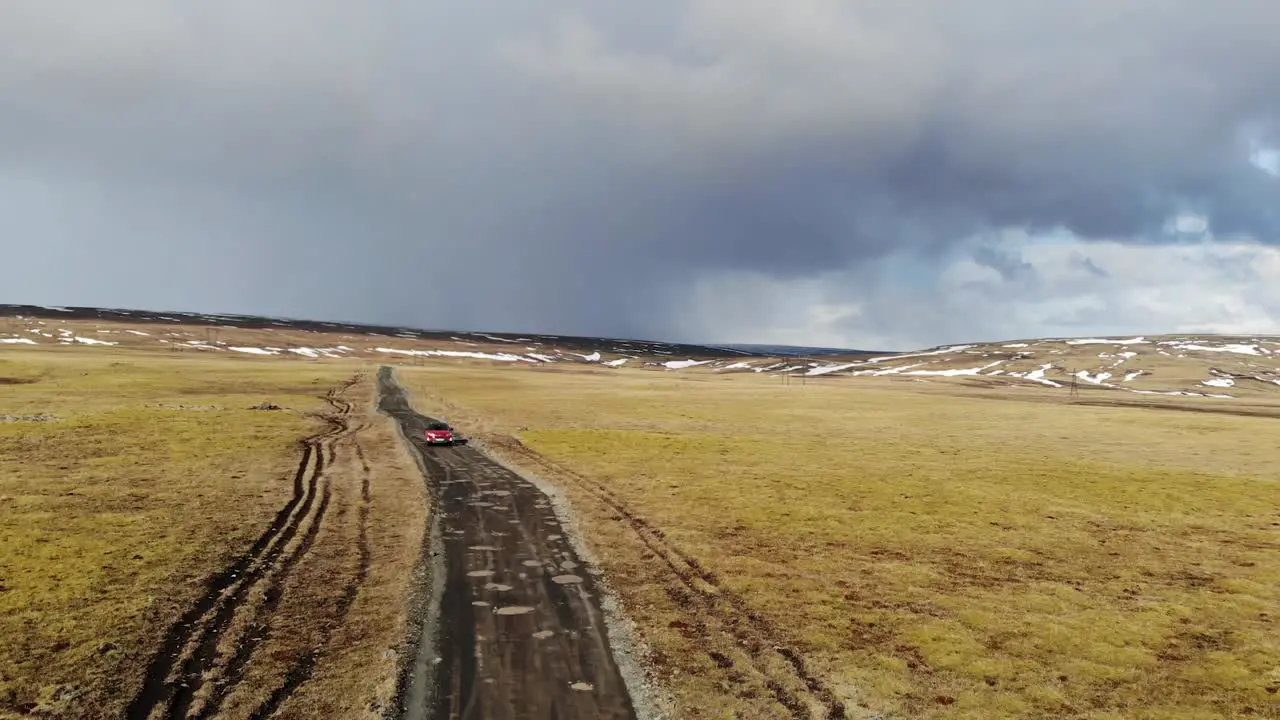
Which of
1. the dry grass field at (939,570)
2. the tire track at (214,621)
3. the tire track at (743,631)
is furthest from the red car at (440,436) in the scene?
the tire track at (743,631)

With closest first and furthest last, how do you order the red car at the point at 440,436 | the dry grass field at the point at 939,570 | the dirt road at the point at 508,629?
the dirt road at the point at 508,629 → the dry grass field at the point at 939,570 → the red car at the point at 440,436

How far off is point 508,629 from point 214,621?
722 centimetres

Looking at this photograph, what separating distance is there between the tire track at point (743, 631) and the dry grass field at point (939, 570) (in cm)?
8

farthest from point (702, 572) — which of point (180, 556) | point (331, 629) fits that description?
point (180, 556)

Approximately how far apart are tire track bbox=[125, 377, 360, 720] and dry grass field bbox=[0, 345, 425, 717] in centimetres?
17

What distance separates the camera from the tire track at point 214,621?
1325cm

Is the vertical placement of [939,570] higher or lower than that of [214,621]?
higher

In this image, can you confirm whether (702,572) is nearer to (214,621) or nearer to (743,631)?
(743,631)

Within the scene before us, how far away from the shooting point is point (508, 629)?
17.0m

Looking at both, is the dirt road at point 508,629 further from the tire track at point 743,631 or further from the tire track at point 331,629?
the tire track at point 743,631

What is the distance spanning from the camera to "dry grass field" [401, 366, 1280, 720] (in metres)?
15.0

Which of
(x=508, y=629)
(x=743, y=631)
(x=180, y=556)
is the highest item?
(x=743, y=631)

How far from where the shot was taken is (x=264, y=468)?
37.0 m

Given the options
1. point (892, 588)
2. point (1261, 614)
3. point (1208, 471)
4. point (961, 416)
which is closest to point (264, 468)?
point (892, 588)
